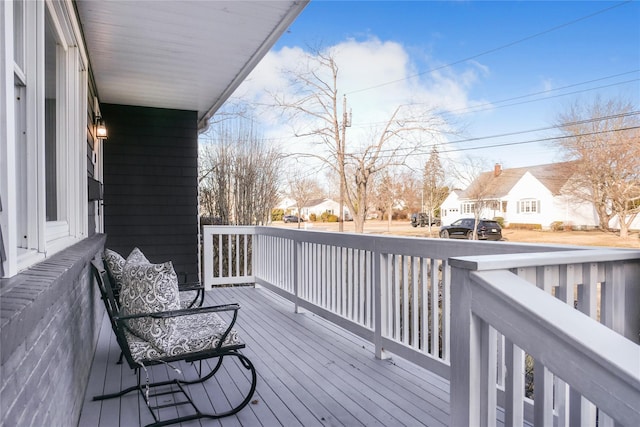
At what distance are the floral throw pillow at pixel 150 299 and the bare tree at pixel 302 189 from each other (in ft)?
42.3

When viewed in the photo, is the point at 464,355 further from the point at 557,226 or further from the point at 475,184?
the point at 475,184

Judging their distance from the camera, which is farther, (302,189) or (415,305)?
(302,189)

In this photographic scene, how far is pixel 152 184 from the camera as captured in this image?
653 centimetres

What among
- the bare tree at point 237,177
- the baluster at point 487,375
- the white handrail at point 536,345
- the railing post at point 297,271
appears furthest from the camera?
the bare tree at point 237,177

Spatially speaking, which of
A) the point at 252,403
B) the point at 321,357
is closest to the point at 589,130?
the point at 321,357

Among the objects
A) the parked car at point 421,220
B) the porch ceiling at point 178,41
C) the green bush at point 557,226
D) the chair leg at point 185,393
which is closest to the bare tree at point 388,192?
the parked car at point 421,220

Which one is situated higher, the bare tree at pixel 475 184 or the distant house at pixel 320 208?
the bare tree at pixel 475 184

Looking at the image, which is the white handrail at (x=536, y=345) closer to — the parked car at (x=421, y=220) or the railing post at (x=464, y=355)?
the railing post at (x=464, y=355)

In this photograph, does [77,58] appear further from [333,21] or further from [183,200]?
[333,21]

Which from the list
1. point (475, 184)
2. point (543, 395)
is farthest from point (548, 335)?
point (475, 184)

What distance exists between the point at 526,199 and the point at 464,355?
15726 mm

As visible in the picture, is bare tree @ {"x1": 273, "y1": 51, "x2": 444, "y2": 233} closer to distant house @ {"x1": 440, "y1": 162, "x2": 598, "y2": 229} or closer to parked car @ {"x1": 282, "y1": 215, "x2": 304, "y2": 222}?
parked car @ {"x1": 282, "y1": 215, "x2": 304, "y2": 222}

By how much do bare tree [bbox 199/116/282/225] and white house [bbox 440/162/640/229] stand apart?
875 centimetres

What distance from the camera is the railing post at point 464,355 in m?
1.33
